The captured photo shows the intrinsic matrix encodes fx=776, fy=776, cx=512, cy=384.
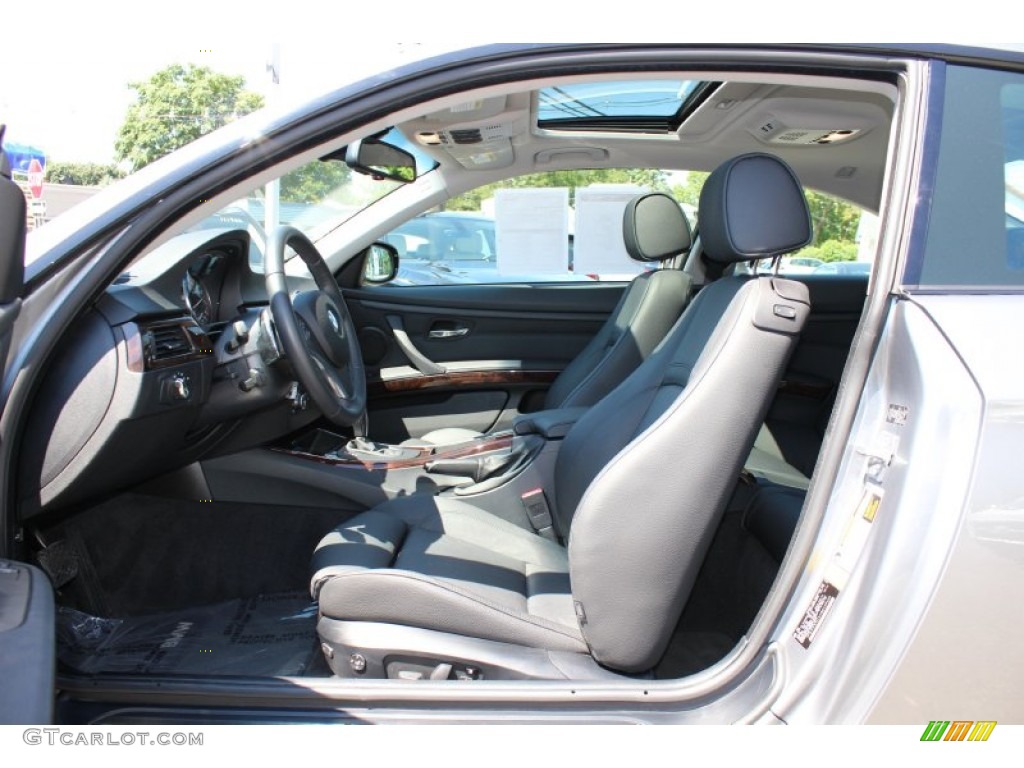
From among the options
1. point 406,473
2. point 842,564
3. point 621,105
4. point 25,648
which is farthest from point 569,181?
point 25,648

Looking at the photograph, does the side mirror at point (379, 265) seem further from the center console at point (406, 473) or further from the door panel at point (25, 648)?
the door panel at point (25, 648)

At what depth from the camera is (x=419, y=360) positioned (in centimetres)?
337

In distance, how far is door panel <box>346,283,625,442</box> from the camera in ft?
11.0

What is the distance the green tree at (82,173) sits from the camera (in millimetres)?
1392

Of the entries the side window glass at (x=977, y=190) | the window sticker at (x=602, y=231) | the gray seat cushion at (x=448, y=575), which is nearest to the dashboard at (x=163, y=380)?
the gray seat cushion at (x=448, y=575)

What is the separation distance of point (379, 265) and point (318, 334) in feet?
4.66

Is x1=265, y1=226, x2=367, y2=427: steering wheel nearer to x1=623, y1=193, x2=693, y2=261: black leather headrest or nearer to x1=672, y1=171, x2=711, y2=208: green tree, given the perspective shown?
x1=623, y1=193, x2=693, y2=261: black leather headrest

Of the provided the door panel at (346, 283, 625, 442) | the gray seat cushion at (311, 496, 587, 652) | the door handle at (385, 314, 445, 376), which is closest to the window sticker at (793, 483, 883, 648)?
the gray seat cushion at (311, 496, 587, 652)

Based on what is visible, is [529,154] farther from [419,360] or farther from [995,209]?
[995,209]

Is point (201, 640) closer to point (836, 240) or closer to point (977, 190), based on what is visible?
point (977, 190)

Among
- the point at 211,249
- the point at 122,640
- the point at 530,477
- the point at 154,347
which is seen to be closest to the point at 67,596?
the point at 122,640

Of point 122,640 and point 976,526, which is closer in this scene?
point 976,526

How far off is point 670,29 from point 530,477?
1286mm
